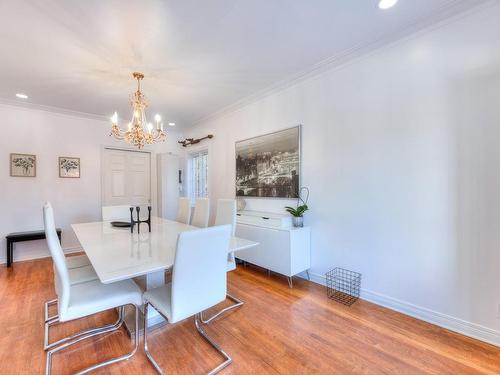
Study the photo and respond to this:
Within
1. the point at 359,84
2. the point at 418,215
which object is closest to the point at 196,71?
the point at 359,84

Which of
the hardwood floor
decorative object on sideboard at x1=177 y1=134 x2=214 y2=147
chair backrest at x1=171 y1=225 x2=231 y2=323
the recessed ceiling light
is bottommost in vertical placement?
the hardwood floor

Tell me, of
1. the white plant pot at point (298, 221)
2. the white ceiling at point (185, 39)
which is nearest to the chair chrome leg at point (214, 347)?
the white plant pot at point (298, 221)

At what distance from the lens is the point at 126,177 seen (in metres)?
4.83

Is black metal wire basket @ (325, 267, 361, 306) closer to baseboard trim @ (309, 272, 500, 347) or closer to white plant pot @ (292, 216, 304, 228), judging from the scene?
baseboard trim @ (309, 272, 500, 347)

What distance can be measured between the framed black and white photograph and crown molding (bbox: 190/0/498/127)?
62 centimetres

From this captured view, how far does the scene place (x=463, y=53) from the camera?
186 centimetres

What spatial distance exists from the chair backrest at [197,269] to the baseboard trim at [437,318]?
5.59 ft

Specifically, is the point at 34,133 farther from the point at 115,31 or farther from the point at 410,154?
the point at 410,154

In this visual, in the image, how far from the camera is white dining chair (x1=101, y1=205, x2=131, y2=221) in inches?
128

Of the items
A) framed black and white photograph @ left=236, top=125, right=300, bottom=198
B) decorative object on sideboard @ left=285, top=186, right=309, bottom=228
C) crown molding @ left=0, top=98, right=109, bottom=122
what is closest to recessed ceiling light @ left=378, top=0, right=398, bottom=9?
framed black and white photograph @ left=236, top=125, right=300, bottom=198

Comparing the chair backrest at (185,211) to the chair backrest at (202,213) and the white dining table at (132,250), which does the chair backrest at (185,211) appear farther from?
the white dining table at (132,250)

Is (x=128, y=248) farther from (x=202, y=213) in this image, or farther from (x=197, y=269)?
(x=202, y=213)

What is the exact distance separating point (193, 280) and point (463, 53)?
2652 millimetres

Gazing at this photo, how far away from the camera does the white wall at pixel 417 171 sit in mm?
1770
